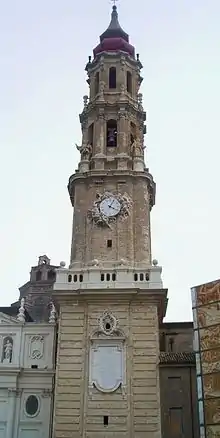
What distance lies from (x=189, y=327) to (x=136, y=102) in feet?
50.4

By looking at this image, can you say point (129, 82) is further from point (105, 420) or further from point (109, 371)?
point (105, 420)

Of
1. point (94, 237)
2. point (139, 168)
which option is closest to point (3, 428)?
point (94, 237)

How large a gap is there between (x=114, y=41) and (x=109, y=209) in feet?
45.9

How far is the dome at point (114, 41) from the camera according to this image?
4506cm

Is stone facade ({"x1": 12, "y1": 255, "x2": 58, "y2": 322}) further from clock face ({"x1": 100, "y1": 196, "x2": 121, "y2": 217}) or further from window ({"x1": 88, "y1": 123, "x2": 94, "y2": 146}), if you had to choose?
clock face ({"x1": 100, "y1": 196, "x2": 121, "y2": 217})

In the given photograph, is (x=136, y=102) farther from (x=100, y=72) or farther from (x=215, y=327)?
(x=215, y=327)

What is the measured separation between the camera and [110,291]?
3450cm

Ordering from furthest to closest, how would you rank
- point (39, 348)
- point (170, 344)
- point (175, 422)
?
point (170, 344) → point (39, 348) → point (175, 422)

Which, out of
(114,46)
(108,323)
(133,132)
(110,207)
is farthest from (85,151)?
(108,323)

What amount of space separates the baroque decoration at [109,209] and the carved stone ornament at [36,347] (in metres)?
7.65

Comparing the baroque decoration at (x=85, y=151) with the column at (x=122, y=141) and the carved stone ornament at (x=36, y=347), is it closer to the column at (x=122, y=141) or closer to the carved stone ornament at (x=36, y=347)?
the column at (x=122, y=141)

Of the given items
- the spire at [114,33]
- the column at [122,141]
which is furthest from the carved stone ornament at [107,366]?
the spire at [114,33]

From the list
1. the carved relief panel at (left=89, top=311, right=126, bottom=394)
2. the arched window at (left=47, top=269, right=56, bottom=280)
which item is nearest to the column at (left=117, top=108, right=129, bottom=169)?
the carved relief panel at (left=89, top=311, right=126, bottom=394)

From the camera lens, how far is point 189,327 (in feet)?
141
